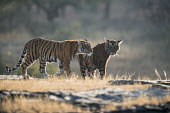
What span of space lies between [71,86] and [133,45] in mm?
26902

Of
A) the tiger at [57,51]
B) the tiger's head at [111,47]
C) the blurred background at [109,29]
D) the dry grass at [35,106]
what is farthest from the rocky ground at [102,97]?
the blurred background at [109,29]

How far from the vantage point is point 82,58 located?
45.5 feet

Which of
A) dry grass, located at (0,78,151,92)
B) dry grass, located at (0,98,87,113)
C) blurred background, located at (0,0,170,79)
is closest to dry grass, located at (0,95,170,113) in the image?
dry grass, located at (0,98,87,113)

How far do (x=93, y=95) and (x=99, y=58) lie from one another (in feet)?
16.4

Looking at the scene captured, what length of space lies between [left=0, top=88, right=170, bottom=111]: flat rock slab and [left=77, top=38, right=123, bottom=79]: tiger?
4.37m

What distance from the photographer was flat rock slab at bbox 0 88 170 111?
8.35 meters

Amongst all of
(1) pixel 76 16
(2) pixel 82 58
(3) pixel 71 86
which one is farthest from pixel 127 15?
(3) pixel 71 86

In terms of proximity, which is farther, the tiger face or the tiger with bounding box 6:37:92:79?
the tiger face

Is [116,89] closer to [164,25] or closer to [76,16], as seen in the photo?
[164,25]

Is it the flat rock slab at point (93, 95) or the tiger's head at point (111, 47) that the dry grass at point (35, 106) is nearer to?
the flat rock slab at point (93, 95)

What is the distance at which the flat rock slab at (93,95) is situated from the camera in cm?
835

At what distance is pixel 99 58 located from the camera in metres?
13.8

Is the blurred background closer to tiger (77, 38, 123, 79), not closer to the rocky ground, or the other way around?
tiger (77, 38, 123, 79)

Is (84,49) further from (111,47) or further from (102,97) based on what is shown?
(102,97)
